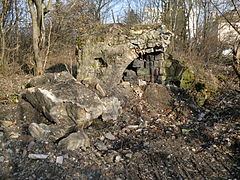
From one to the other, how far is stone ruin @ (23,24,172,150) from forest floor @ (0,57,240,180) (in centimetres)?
25

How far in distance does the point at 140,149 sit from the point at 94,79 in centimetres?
243

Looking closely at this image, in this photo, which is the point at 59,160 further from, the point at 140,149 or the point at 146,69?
the point at 146,69

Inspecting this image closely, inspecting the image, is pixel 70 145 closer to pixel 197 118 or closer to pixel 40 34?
pixel 197 118

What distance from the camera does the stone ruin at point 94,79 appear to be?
3633 mm

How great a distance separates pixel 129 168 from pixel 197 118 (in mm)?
2430

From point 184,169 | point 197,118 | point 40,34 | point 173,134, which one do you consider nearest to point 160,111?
point 197,118

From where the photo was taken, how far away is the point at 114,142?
138 inches

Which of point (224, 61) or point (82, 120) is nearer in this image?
A: point (82, 120)

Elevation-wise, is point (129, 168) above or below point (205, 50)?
below

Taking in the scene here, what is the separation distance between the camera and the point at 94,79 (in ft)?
16.7

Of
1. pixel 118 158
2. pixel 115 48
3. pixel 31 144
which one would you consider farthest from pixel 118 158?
pixel 115 48

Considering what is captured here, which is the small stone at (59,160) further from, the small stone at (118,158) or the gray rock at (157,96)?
the gray rock at (157,96)

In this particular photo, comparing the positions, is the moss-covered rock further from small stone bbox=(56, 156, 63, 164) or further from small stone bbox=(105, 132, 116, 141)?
small stone bbox=(56, 156, 63, 164)

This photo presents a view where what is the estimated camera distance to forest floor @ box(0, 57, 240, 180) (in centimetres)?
261
